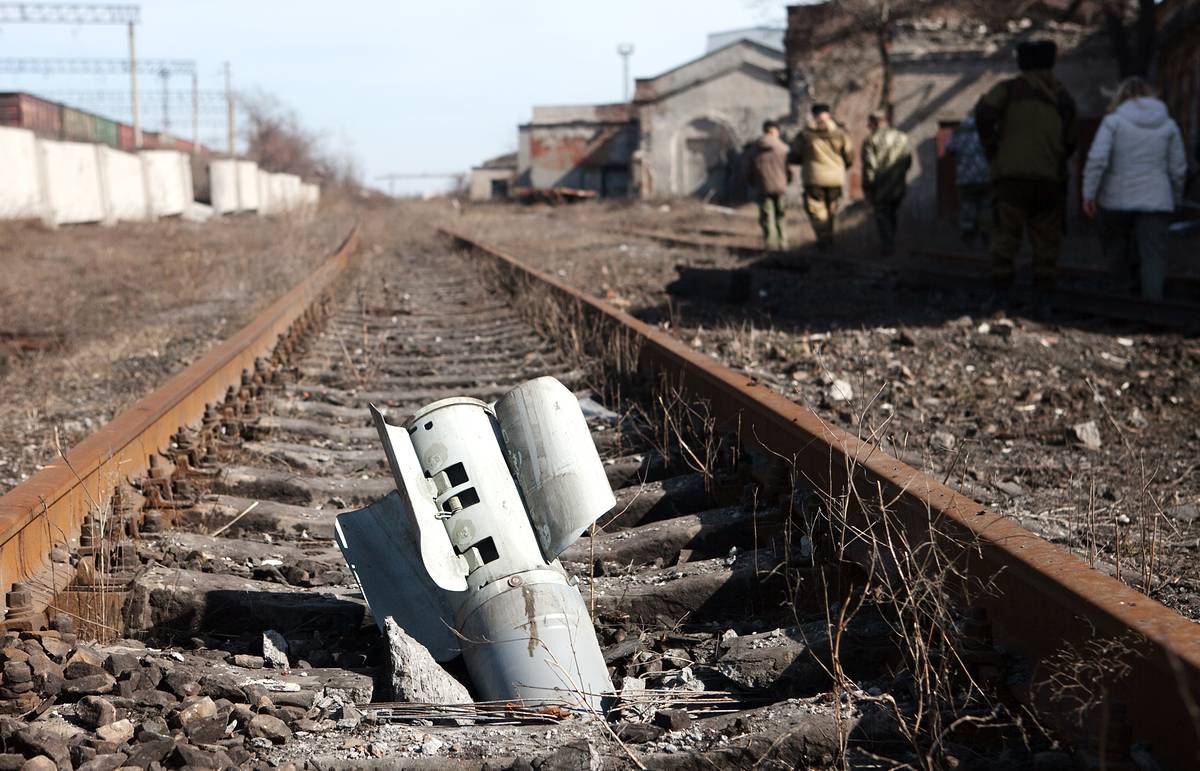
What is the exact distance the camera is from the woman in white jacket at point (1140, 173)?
8477 mm

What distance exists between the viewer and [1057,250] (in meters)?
8.85

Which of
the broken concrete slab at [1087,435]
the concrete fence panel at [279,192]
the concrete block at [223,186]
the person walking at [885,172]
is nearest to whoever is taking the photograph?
the broken concrete slab at [1087,435]

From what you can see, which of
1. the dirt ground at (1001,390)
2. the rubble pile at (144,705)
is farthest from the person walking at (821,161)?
the rubble pile at (144,705)

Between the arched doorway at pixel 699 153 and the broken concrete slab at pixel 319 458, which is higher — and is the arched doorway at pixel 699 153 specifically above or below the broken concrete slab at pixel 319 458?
above

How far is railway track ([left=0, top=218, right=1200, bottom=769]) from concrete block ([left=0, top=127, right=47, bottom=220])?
20229 mm

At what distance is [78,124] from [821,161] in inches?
1763

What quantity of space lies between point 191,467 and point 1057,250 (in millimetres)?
6787

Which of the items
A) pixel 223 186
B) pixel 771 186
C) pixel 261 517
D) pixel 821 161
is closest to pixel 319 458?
pixel 261 517

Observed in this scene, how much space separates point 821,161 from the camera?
14.3m

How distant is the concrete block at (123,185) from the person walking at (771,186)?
61.4ft

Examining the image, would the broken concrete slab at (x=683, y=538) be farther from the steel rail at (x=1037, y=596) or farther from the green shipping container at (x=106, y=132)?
the green shipping container at (x=106, y=132)

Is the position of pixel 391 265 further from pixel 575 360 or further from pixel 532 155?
pixel 532 155

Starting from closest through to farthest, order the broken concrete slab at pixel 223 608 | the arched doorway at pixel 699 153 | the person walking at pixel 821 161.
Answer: the broken concrete slab at pixel 223 608 < the person walking at pixel 821 161 < the arched doorway at pixel 699 153

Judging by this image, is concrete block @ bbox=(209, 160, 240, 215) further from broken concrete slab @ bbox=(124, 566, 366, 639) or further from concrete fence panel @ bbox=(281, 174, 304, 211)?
broken concrete slab @ bbox=(124, 566, 366, 639)
